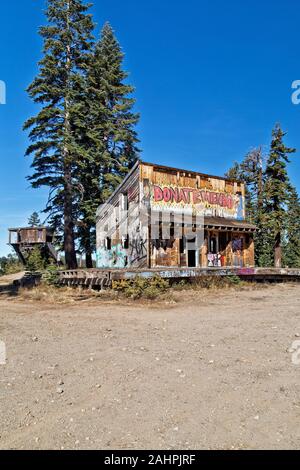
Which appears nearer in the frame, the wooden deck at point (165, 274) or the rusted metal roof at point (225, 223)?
the wooden deck at point (165, 274)

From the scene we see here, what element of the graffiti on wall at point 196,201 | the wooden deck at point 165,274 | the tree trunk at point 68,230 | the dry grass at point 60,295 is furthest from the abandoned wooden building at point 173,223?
the dry grass at point 60,295

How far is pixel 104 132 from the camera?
29.7 metres

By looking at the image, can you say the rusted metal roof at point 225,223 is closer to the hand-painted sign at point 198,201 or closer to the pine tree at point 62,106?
the hand-painted sign at point 198,201

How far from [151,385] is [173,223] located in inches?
625

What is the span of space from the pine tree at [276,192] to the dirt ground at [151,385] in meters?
19.9

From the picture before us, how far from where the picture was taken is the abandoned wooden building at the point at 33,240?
1137 inches

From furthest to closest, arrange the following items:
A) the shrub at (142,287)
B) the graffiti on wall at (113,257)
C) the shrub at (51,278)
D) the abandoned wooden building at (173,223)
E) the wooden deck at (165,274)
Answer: the graffiti on wall at (113,257), the abandoned wooden building at (173,223), the shrub at (51,278), the wooden deck at (165,274), the shrub at (142,287)

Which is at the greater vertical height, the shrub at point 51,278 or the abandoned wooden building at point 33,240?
the abandoned wooden building at point 33,240

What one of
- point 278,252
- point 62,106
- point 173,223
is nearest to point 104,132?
point 62,106

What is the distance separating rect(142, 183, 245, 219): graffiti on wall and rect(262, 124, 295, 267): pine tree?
3.85 metres

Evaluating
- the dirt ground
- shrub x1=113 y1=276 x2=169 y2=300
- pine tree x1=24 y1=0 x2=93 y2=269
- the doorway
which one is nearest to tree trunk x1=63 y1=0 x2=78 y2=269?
pine tree x1=24 y1=0 x2=93 y2=269

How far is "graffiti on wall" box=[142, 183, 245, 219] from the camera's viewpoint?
20.4 metres

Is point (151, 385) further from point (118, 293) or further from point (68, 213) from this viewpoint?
point (68, 213)
